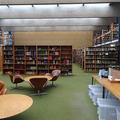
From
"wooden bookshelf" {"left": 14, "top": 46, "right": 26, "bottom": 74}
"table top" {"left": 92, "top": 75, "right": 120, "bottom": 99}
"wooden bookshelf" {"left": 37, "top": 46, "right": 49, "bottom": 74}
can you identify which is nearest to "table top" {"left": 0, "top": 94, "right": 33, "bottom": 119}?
"table top" {"left": 92, "top": 75, "right": 120, "bottom": 99}

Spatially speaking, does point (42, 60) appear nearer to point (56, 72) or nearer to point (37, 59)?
point (37, 59)

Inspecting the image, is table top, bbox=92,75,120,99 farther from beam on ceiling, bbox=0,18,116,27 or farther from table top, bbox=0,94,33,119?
beam on ceiling, bbox=0,18,116,27

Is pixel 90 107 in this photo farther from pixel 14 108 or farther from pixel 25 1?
pixel 25 1

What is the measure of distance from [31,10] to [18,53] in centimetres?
366

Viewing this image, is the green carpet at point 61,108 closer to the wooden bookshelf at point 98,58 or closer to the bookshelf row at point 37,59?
the bookshelf row at point 37,59

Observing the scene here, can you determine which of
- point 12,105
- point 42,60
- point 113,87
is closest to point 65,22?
point 42,60

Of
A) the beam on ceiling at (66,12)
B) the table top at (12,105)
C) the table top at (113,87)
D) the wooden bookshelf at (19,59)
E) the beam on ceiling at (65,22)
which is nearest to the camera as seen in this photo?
the table top at (12,105)

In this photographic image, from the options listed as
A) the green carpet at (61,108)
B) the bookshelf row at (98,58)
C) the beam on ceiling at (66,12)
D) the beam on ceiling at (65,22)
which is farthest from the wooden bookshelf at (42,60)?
the green carpet at (61,108)

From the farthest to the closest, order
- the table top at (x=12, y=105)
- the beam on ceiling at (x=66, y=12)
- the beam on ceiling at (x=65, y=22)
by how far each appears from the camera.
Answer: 1. the beam on ceiling at (x=65, y=22)
2. the beam on ceiling at (x=66, y=12)
3. the table top at (x=12, y=105)

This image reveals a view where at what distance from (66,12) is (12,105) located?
6508 millimetres

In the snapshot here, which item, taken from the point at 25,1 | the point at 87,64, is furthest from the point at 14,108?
the point at 87,64

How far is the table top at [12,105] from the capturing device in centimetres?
310

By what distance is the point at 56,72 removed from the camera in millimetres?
8188

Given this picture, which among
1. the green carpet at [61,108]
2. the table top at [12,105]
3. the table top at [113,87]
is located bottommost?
the green carpet at [61,108]
